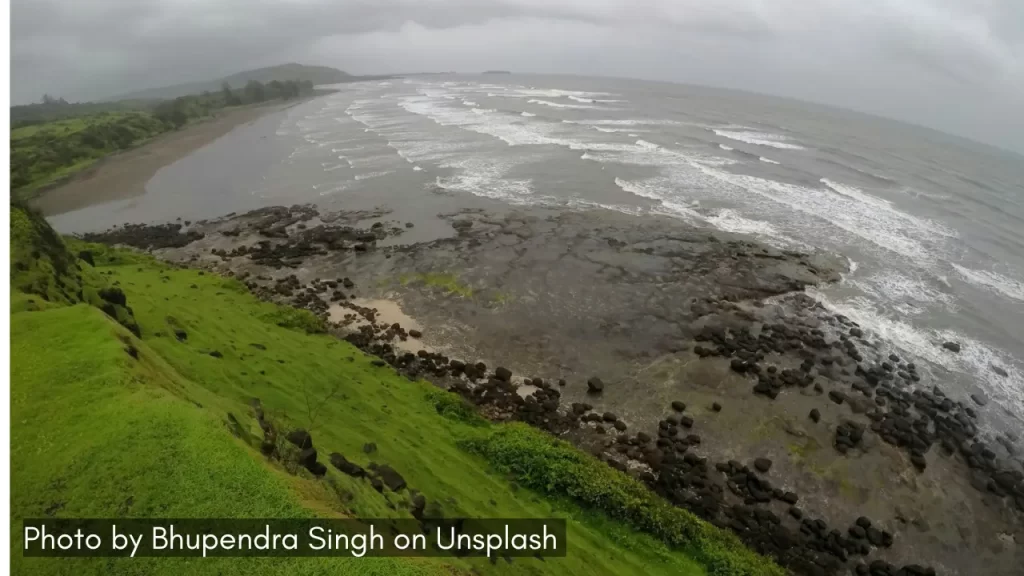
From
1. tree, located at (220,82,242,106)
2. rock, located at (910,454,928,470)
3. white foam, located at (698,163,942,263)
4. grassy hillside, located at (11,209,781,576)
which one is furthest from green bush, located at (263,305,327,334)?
tree, located at (220,82,242,106)

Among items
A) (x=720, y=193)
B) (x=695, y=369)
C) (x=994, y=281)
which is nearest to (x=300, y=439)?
(x=695, y=369)

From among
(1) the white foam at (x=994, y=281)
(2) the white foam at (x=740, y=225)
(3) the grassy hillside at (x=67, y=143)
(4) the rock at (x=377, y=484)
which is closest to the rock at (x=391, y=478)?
(4) the rock at (x=377, y=484)

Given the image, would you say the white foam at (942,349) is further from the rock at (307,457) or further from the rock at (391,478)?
the rock at (307,457)

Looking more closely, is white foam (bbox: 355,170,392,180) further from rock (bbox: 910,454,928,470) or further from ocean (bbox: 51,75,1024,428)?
rock (bbox: 910,454,928,470)

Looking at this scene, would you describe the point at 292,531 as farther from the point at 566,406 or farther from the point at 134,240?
the point at 134,240

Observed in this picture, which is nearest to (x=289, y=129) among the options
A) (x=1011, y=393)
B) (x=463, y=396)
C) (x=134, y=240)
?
(x=134, y=240)

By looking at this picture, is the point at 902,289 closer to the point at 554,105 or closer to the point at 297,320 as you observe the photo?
the point at 297,320
